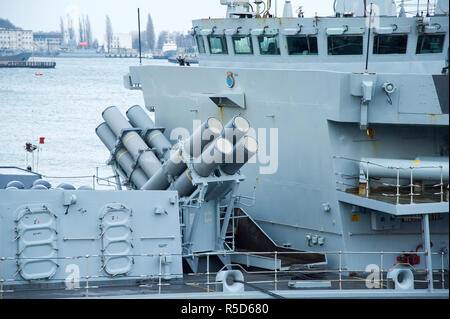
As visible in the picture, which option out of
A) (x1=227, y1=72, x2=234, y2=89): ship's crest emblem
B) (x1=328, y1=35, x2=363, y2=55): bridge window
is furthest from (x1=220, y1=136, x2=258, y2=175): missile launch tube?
(x1=328, y1=35, x2=363, y2=55): bridge window

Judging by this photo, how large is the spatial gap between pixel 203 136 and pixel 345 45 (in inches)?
161

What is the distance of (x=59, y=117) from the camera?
204ft

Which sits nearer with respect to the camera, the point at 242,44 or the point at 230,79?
the point at 230,79

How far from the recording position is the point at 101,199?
14.8 m

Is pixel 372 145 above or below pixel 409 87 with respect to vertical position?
below

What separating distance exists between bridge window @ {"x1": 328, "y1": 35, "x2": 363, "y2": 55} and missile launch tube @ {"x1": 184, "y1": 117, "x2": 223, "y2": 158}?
11.8 ft

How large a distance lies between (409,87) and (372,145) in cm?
149

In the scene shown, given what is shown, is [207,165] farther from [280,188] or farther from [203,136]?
[280,188]

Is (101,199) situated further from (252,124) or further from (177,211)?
(252,124)

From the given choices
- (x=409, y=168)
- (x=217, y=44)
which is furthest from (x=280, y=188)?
(x=217, y=44)

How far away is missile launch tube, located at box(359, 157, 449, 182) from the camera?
14758 millimetres

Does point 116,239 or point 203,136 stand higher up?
point 203,136

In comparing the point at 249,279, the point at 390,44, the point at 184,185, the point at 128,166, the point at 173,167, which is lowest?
the point at 249,279
